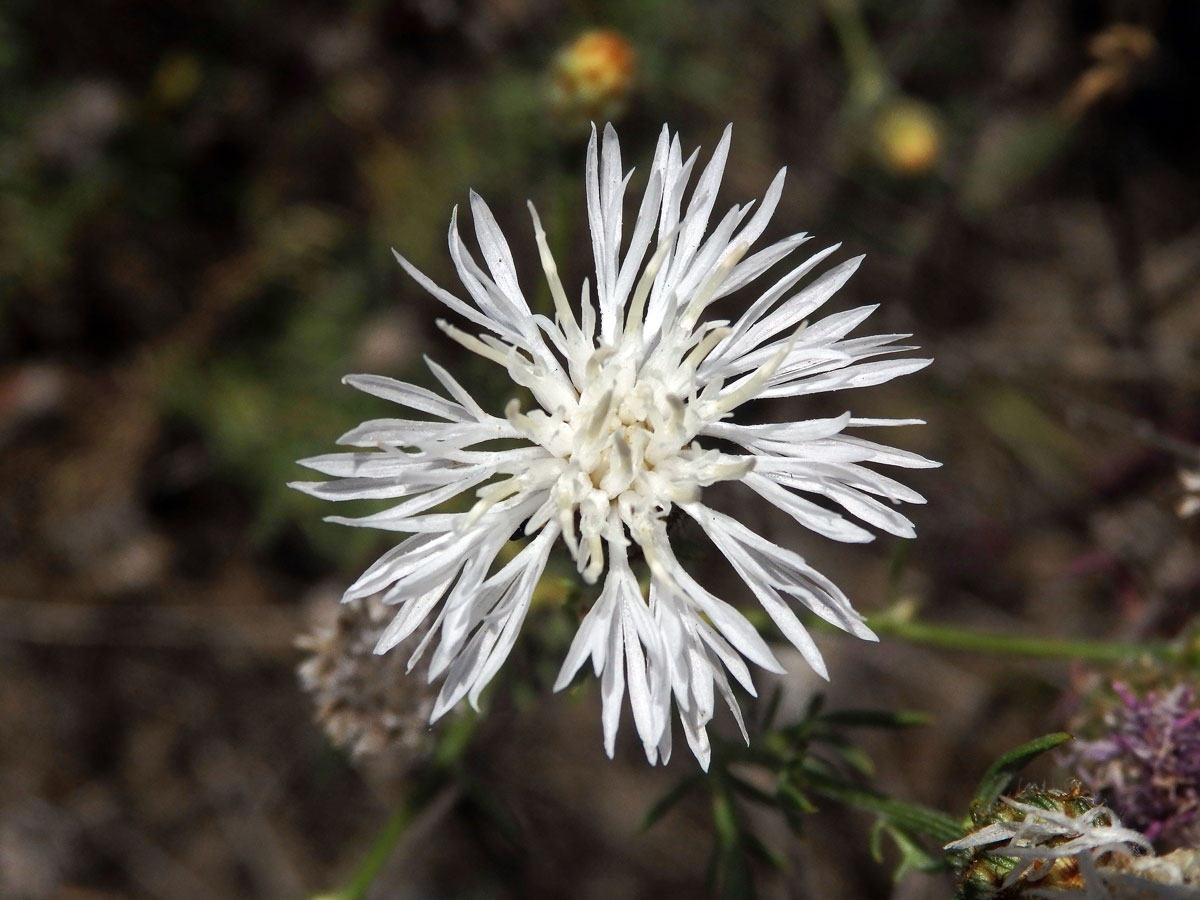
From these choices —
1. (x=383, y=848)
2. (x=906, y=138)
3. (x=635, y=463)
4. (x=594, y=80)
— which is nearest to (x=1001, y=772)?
(x=635, y=463)

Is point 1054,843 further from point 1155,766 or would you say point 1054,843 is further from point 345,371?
point 345,371

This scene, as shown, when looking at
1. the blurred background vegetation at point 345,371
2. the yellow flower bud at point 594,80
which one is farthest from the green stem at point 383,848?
the yellow flower bud at point 594,80

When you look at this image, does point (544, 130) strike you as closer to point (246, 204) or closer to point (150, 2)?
point (246, 204)

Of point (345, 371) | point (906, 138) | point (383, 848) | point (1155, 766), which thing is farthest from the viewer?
point (345, 371)

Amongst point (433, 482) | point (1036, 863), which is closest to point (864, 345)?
point (433, 482)

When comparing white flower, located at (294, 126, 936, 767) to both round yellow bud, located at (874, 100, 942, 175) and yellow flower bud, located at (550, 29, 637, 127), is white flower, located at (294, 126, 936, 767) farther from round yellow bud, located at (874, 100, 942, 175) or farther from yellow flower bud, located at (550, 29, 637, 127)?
round yellow bud, located at (874, 100, 942, 175)

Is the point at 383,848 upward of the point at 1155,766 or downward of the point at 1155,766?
downward

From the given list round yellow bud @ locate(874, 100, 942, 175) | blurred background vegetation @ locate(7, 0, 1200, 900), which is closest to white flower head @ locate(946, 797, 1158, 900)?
blurred background vegetation @ locate(7, 0, 1200, 900)
